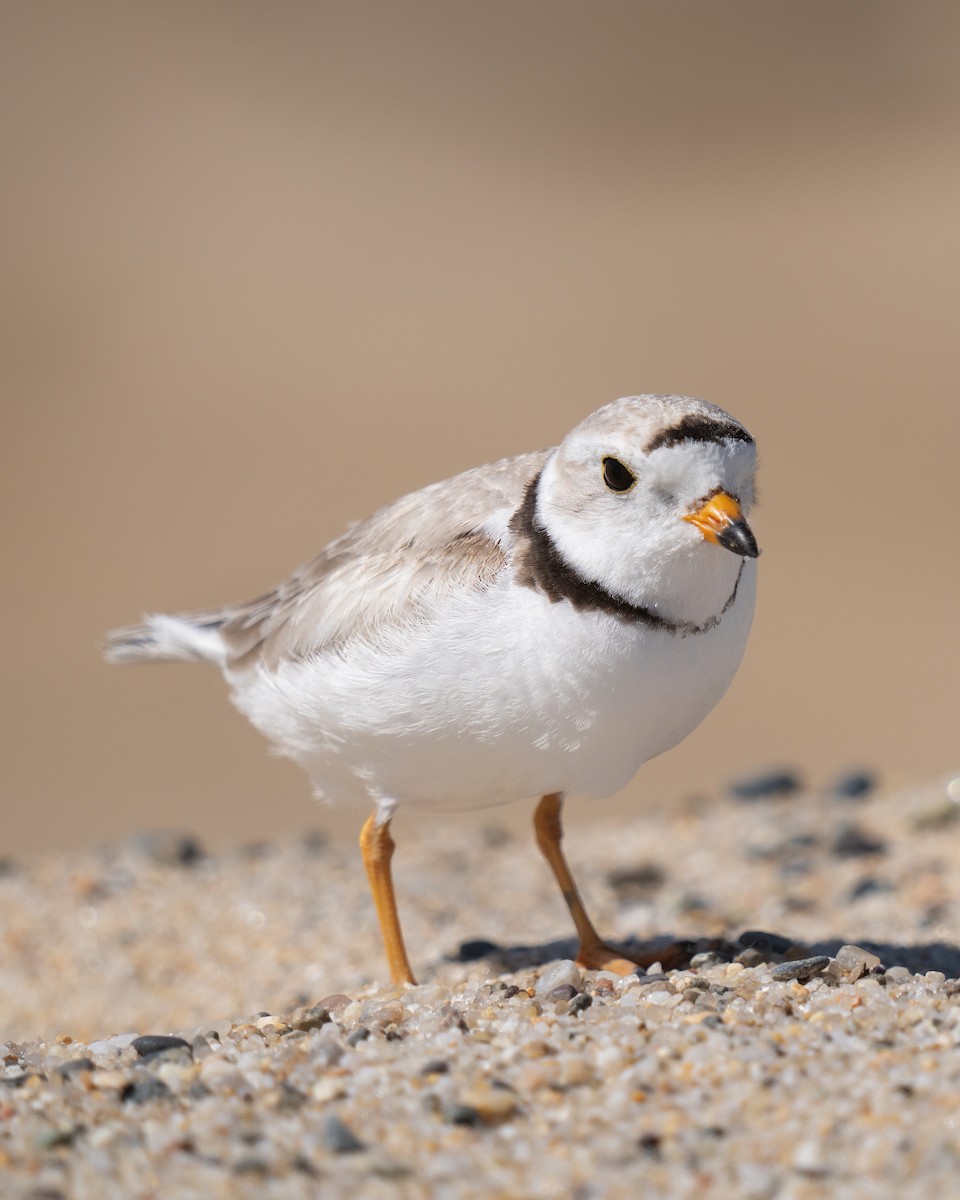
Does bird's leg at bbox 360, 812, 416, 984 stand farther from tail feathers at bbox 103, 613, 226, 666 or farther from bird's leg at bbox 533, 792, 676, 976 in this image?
tail feathers at bbox 103, 613, 226, 666

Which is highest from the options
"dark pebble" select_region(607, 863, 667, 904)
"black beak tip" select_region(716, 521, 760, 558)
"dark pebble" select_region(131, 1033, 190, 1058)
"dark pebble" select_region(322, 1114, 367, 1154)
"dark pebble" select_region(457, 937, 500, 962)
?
"black beak tip" select_region(716, 521, 760, 558)

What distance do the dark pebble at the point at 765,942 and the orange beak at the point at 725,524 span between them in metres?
1.29

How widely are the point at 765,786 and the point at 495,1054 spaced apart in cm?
433

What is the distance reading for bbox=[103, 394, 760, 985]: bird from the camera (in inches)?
139

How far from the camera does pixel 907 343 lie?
15.6m

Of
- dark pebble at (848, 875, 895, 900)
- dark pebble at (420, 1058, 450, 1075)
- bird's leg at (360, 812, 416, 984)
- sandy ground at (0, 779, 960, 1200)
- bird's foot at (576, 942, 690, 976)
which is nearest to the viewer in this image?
sandy ground at (0, 779, 960, 1200)

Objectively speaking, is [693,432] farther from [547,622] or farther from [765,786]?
[765,786]

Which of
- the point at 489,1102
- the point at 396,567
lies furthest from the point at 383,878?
the point at 489,1102

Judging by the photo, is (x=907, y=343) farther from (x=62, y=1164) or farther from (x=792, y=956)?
(x=62, y=1164)

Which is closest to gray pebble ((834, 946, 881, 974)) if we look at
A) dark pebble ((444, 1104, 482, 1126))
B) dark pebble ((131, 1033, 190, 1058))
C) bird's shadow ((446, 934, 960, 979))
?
bird's shadow ((446, 934, 960, 979))

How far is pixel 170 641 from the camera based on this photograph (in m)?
5.47

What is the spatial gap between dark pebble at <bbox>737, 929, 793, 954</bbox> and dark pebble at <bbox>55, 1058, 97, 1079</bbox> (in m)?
1.83

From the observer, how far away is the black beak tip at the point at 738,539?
3.34 metres

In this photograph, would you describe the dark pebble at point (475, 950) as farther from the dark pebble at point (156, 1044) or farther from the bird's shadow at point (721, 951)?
the dark pebble at point (156, 1044)
